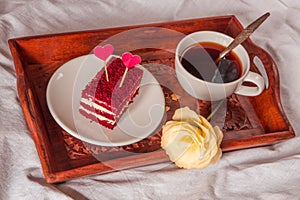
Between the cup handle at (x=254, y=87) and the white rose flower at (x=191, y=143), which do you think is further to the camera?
the cup handle at (x=254, y=87)

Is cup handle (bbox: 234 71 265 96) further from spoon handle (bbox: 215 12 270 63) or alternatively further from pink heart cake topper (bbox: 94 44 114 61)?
pink heart cake topper (bbox: 94 44 114 61)

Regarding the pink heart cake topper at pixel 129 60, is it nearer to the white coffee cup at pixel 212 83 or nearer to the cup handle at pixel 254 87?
the white coffee cup at pixel 212 83

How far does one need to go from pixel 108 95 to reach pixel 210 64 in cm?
21

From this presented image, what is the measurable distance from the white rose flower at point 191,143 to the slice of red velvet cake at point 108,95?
11 centimetres

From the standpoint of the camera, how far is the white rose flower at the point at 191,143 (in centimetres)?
69

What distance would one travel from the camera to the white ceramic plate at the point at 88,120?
2.48 ft

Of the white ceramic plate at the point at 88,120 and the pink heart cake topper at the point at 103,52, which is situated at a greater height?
the pink heart cake topper at the point at 103,52

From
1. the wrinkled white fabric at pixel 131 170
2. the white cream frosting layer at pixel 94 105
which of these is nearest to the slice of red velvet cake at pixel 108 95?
the white cream frosting layer at pixel 94 105

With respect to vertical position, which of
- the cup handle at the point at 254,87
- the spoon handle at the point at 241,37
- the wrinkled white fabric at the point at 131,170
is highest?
the spoon handle at the point at 241,37

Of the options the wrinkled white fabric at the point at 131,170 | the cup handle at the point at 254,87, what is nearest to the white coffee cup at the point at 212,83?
the cup handle at the point at 254,87

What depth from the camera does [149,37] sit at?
2.90ft

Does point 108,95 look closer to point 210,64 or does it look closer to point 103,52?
point 103,52

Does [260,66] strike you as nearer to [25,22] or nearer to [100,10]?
[100,10]

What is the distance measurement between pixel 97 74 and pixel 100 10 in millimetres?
279
